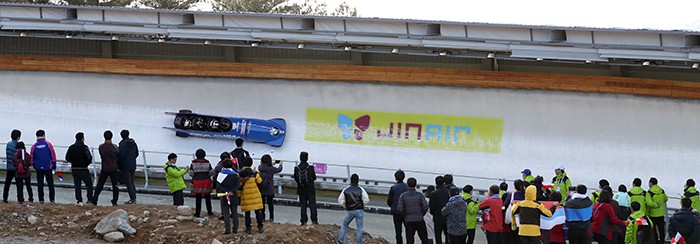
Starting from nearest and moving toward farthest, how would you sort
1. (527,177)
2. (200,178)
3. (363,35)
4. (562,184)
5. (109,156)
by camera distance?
(200,178)
(109,156)
(527,177)
(562,184)
(363,35)

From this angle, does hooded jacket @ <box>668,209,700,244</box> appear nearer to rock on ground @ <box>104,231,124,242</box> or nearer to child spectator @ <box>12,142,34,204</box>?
rock on ground @ <box>104,231,124,242</box>

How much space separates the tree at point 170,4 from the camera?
162 feet

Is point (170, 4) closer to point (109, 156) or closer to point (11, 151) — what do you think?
point (11, 151)

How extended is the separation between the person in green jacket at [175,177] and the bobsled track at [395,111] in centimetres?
708

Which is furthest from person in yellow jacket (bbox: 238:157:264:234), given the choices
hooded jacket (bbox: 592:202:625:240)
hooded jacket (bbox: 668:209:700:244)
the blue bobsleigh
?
the blue bobsleigh

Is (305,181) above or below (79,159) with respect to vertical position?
below

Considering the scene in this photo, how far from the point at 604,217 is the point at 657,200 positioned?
3111 millimetres

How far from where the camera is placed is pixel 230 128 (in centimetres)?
2514

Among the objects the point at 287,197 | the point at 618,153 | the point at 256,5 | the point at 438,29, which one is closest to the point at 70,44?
the point at 287,197

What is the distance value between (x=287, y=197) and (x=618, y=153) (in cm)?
753

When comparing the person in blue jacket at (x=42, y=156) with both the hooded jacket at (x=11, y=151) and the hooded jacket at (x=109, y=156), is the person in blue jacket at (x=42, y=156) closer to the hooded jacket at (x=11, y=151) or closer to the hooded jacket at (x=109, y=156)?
the hooded jacket at (x=11, y=151)

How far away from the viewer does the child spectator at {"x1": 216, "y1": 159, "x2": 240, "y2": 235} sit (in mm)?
15718

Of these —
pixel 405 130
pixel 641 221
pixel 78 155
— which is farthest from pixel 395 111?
pixel 78 155

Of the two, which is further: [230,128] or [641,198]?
[230,128]
